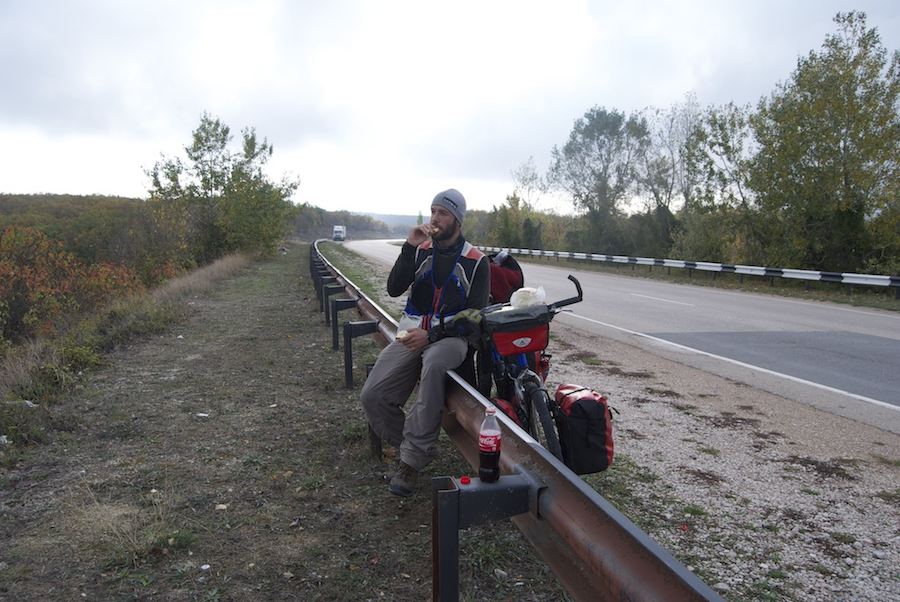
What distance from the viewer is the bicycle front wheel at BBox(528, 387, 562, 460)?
3.49 m

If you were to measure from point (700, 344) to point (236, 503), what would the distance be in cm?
780

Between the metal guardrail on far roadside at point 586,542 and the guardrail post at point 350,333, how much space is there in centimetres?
329

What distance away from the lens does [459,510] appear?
232cm

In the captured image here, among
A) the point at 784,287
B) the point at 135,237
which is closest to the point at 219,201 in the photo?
the point at 135,237

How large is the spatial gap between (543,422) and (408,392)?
98 centimetres

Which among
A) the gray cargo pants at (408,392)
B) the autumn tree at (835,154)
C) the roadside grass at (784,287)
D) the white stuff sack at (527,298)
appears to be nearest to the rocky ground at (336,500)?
the gray cargo pants at (408,392)

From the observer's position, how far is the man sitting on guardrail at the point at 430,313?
3.93 meters

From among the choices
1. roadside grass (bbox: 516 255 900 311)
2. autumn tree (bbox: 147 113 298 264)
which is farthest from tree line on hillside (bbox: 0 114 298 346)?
roadside grass (bbox: 516 255 900 311)

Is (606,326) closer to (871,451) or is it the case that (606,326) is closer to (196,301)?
(871,451)

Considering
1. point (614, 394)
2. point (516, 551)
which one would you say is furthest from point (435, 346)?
point (614, 394)

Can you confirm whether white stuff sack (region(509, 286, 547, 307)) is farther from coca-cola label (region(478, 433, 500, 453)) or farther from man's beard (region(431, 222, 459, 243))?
coca-cola label (region(478, 433, 500, 453))

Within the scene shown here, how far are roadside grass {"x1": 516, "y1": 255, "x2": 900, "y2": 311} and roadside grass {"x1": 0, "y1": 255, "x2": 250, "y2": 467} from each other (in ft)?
52.8

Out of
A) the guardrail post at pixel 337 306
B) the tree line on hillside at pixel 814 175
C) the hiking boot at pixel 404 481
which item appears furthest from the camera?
the tree line on hillside at pixel 814 175

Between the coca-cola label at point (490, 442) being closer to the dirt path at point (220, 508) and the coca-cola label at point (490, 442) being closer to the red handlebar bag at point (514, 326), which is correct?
the dirt path at point (220, 508)
